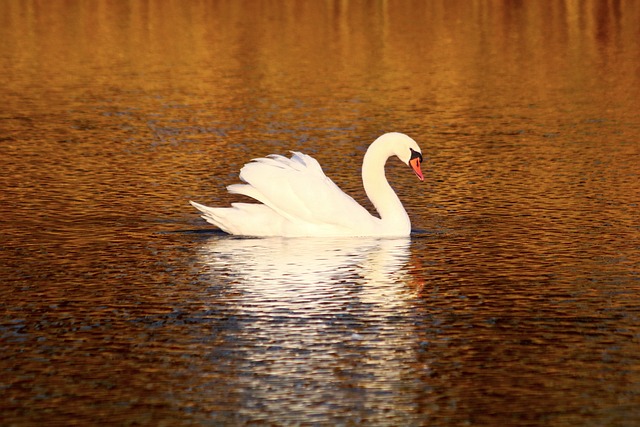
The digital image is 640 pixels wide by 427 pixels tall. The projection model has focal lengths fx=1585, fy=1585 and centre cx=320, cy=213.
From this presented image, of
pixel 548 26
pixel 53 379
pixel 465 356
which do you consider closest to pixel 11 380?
pixel 53 379

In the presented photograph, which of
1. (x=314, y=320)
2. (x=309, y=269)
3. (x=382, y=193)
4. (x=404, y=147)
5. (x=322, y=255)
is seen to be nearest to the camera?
(x=314, y=320)

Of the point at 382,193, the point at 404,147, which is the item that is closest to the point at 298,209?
the point at 382,193

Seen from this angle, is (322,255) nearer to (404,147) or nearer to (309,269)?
(309,269)

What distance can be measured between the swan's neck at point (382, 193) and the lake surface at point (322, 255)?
20 cm

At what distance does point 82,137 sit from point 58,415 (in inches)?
449

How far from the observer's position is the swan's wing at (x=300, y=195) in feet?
41.6

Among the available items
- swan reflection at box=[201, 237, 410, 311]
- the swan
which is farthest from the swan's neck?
swan reflection at box=[201, 237, 410, 311]

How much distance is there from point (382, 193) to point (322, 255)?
1285 millimetres

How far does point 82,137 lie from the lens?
62.1 feet

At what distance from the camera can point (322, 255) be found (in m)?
12.1

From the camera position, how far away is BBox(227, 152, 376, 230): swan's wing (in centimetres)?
1267

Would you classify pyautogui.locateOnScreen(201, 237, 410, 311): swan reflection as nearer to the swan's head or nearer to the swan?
the swan

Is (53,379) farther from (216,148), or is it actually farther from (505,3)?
(505,3)

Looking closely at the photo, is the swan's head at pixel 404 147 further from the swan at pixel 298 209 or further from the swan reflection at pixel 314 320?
the swan reflection at pixel 314 320
